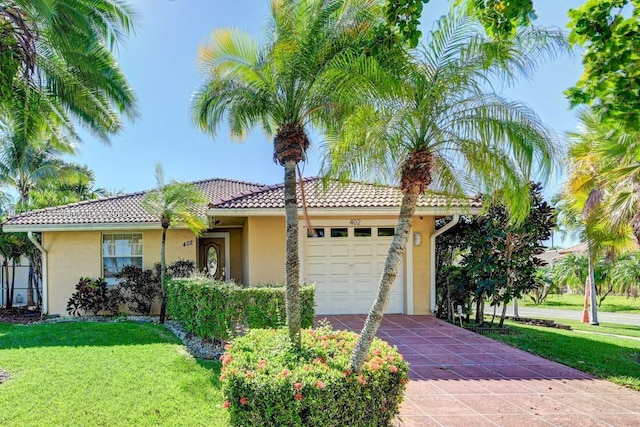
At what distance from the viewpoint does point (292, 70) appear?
6.14m

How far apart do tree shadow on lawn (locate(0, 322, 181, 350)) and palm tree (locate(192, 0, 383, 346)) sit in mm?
6175

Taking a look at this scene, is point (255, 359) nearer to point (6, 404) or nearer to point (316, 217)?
point (6, 404)

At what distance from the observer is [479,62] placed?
4887 millimetres

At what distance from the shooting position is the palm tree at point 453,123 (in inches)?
188

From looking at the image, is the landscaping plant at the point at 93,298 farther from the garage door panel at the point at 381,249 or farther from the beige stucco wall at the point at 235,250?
the garage door panel at the point at 381,249

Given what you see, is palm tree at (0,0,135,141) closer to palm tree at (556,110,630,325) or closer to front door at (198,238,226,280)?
front door at (198,238,226,280)

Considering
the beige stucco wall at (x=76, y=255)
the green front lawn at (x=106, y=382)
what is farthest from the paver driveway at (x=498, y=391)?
the beige stucco wall at (x=76, y=255)

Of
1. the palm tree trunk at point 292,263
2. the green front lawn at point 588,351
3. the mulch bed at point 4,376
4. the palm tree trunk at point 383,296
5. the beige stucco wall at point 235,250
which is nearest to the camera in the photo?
the palm tree trunk at point 383,296

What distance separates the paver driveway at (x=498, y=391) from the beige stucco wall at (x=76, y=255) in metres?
8.76

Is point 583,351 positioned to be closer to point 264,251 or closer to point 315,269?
point 315,269

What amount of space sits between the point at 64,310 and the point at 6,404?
998 cm

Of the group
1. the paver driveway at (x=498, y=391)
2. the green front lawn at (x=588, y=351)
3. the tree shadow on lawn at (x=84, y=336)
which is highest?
the paver driveway at (x=498, y=391)

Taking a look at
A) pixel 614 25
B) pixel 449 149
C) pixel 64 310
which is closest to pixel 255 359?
pixel 449 149

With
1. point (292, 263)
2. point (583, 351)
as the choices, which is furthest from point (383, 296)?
point (583, 351)
